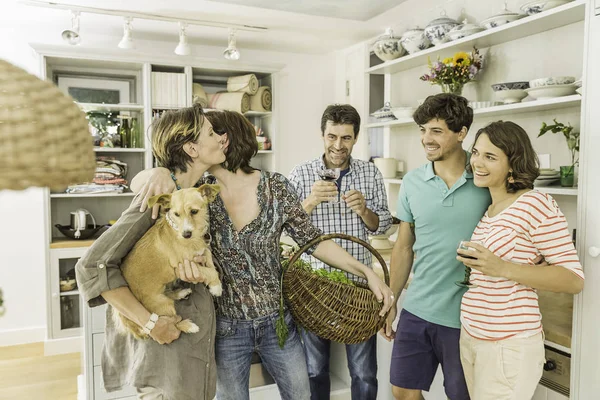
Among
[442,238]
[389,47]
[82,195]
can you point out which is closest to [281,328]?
[442,238]

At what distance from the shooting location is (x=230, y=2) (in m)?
3.62

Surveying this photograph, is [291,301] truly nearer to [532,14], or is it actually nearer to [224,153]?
[224,153]

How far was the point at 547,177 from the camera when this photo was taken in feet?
7.43

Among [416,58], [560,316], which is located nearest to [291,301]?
[560,316]

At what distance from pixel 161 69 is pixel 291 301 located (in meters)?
3.30

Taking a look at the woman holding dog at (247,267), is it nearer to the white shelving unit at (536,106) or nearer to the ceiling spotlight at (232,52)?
the white shelving unit at (536,106)

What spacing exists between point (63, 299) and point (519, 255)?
362 cm

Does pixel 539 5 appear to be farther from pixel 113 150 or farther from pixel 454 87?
pixel 113 150

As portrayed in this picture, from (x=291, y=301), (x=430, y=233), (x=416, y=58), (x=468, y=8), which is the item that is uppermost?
(x=468, y=8)

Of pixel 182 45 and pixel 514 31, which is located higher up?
pixel 182 45

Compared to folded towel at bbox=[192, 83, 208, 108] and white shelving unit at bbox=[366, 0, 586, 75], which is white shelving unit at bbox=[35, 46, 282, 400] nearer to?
folded towel at bbox=[192, 83, 208, 108]

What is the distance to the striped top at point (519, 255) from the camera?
1444 mm

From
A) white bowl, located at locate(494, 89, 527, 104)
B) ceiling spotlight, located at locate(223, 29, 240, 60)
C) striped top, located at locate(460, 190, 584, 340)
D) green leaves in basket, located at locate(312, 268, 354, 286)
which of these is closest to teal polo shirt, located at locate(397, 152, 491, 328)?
striped top, located at locate(460, 190, 584, 340)

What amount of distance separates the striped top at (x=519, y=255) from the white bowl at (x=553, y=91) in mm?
898
